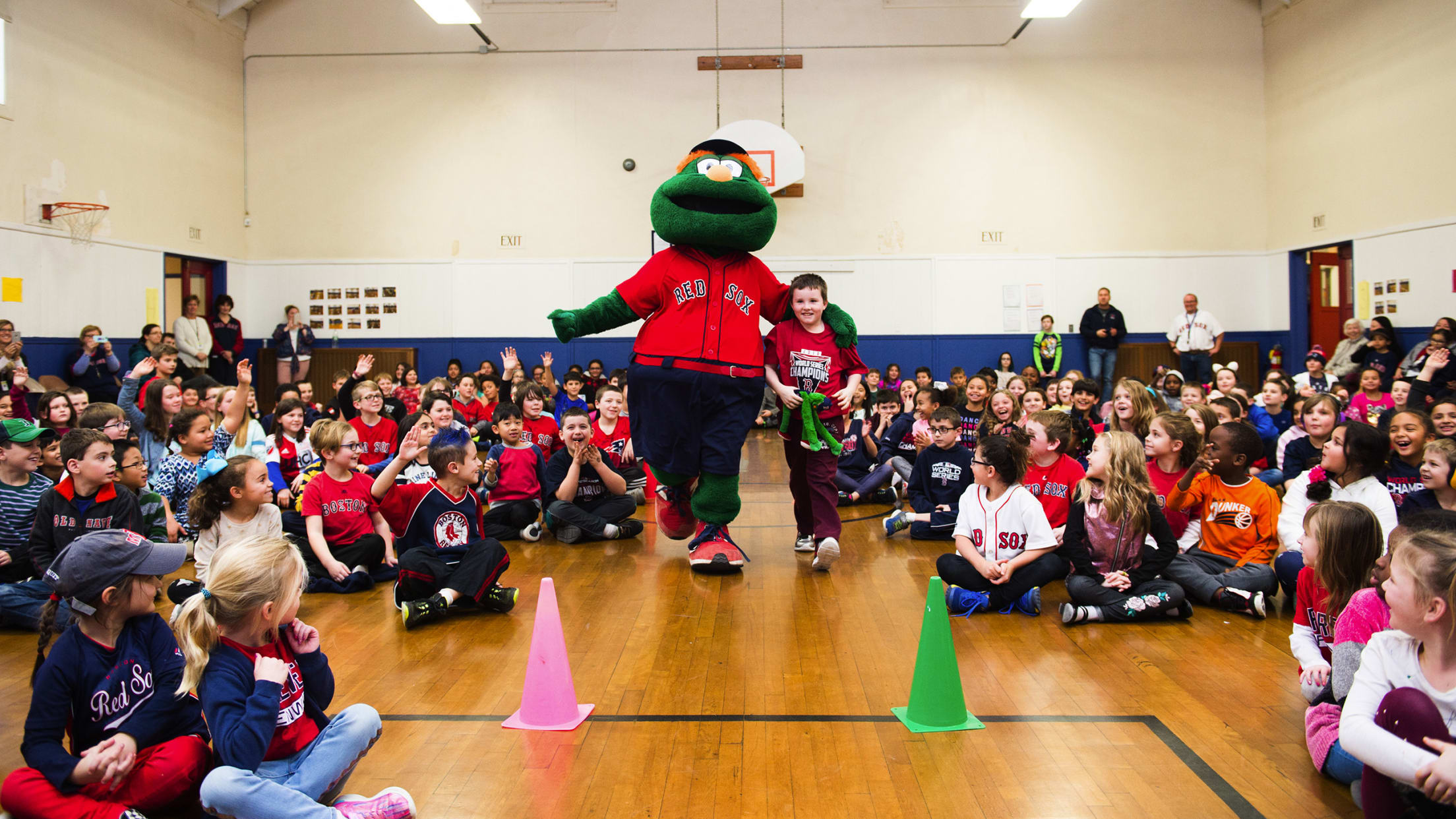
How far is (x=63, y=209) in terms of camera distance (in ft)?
34.6

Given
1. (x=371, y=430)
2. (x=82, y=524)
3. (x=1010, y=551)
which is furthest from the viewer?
(x=371, y=430)

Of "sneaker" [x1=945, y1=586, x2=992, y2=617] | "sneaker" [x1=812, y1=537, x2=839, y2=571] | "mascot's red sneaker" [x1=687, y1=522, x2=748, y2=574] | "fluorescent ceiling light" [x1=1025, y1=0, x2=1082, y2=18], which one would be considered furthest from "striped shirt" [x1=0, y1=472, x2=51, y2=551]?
"fluorescent ceiling light" [x1=1025, y1=0, x2=1082, y2=18]

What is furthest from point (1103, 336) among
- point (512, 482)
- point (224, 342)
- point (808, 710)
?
point (224, 342)

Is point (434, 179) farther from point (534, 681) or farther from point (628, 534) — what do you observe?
point (534, 681)

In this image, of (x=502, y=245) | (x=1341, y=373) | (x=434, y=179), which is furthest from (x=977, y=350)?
(x=434, y=179)

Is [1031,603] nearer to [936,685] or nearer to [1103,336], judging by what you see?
[936,685]

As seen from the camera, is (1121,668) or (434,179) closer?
(1121,668)

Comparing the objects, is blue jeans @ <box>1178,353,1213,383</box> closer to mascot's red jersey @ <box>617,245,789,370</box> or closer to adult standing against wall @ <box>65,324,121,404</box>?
mascot's red jersey @ <box>617,245,789,370</box>

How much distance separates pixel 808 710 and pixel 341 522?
297cm

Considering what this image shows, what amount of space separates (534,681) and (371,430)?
446 cm

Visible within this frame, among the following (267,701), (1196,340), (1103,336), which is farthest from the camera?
(1103,336)

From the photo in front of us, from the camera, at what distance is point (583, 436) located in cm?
583

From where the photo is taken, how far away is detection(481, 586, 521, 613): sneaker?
4234 millimetres

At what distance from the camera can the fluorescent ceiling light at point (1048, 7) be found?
1163 centimetres
